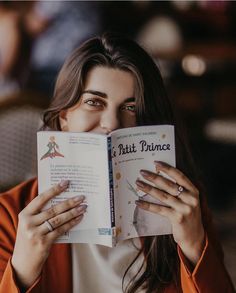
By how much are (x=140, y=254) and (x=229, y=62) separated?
3.29m

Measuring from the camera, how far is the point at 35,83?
13.4 feet

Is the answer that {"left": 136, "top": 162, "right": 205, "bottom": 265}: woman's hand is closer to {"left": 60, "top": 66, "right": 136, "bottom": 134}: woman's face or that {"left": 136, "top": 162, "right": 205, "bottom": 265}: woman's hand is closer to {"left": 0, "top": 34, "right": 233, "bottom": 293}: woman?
{"left": 0, "top": 34, "right": 233, "bottom": 293}: woman

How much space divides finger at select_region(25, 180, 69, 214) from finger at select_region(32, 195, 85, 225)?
0.01m

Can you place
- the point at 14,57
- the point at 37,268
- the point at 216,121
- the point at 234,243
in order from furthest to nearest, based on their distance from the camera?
the point at 14,57, the point at 216,121, the point at 234,243, the point at 37,268

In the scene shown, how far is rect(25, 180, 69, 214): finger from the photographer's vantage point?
1042 mm

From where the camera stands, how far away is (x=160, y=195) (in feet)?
3.56

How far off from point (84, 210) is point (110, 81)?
11.8 inches

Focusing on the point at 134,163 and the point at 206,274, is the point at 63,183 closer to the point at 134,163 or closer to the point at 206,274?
the point at 134,163

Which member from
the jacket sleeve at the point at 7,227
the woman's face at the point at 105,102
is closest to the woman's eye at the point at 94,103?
the woman's face at the point at 105,102

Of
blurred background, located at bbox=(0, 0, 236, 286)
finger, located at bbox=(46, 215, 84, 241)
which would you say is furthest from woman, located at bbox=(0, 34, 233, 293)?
blurred background, located at bbox=(0, 0, 236, 286)

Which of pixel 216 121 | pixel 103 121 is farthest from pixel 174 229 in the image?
pixel 216 121

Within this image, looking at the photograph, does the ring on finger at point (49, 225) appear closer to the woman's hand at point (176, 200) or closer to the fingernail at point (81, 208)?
the fingernail at point (81, 208)

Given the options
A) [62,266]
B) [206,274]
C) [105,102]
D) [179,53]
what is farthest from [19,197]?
[179,53]

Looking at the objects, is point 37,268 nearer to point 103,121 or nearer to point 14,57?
point 103,121
